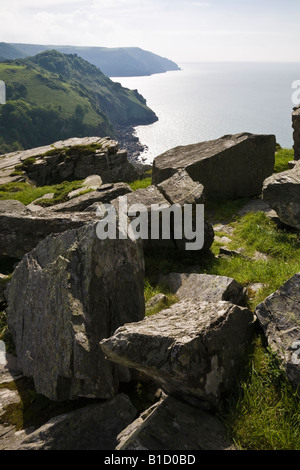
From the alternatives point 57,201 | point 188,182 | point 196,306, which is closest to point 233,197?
point 188,182

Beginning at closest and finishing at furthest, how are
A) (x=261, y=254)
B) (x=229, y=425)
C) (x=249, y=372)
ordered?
1. (x=229, y=425)
2. (x=249, y=372)
3. (x=261, y=254)

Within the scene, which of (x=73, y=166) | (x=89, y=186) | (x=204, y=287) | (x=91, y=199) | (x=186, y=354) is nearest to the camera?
(x=186, y=354)

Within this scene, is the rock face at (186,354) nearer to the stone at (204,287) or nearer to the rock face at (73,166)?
the stone at (204,287)

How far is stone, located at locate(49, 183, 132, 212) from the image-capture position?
14.8 meters

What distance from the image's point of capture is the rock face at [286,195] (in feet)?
43.0

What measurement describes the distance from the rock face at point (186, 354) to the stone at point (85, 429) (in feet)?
3.25

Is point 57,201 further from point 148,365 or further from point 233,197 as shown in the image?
point 148,365

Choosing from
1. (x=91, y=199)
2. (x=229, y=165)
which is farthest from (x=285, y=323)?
(x=229, y=165)

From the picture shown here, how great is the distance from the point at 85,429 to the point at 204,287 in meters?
4.87

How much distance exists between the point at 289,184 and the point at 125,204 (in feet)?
21.7

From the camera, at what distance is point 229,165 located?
1873 centimetres

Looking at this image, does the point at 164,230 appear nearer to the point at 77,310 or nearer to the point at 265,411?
the point at 77,310

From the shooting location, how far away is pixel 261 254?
12.9 metres

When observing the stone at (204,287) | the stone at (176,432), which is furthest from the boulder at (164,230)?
the stone at (176,432)
